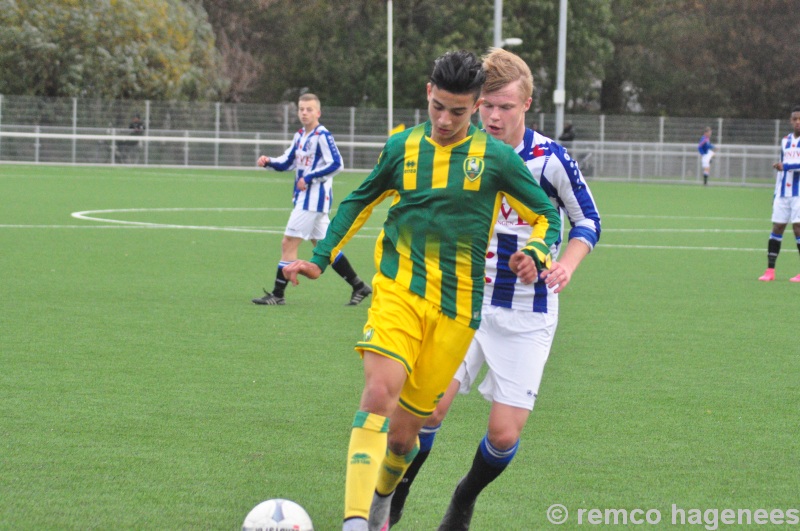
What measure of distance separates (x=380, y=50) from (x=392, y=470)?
164 feet

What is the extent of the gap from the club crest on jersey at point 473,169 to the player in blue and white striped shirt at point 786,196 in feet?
34.6

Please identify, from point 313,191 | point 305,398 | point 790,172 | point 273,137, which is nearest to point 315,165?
point 313,191

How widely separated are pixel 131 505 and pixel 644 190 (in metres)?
33.9

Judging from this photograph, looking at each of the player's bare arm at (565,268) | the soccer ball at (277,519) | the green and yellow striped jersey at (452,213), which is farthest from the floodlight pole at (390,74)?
the soccer ball at (277,519)

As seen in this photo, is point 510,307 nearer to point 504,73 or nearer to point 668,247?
point 504,73

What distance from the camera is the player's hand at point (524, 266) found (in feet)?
14.3

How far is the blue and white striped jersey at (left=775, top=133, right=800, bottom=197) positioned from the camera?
14422 mm

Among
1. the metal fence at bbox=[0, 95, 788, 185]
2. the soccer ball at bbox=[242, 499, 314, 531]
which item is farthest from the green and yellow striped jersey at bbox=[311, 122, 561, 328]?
the metal fence at bbox=[0, 95, 788, 185]

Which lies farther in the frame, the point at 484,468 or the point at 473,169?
the point at 484,468

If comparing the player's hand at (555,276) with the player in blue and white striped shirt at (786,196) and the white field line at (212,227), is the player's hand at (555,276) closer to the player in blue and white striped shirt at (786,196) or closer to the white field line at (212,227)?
the player in blue and white striped shirt at (786,196)

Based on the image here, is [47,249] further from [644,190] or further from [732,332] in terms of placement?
[644,190]

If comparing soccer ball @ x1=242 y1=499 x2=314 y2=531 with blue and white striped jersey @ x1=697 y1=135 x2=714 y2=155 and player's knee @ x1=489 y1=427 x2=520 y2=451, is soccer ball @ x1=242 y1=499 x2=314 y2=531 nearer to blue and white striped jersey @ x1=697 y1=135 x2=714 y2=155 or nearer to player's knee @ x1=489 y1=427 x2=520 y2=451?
player's knee @ x1=489 y1=427 x2=520 y2=451

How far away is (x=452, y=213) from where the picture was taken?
4.58m

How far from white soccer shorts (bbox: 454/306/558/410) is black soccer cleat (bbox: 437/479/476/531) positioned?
1.40 feet
